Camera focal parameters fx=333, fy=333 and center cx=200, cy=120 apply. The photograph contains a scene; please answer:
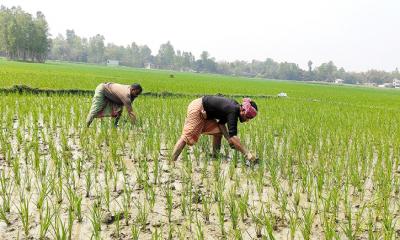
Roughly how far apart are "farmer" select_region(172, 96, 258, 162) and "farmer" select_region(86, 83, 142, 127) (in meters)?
1.28

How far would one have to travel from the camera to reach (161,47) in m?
124

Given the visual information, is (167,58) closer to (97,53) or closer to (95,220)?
(97,53)

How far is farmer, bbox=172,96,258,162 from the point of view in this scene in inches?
142

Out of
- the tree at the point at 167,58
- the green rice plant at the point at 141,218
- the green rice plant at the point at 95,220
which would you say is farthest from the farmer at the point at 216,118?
the tree at the point at 167,58

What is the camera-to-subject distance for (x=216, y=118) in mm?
3947

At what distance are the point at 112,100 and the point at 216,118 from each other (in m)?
2.07

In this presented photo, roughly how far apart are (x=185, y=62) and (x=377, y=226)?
93.7 meters

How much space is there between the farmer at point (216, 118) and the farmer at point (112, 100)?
1282 millimetres

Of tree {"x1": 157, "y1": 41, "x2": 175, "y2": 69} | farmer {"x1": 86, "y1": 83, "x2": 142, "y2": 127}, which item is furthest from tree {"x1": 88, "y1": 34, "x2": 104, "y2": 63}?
farmer {"x1": 86, "y1": 83, "x2": 142, "y2": 127}

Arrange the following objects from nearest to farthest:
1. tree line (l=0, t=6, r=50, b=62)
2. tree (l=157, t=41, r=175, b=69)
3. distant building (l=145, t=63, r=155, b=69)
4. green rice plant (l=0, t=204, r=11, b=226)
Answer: green rice plant (l=0, t=204, r=11, b=226) → tree line (l=0, t=6, r=50, b=62) → tree (l=157, t=41, r=175, b=69) → distant building (l=145, t=63, r=155, b=69)

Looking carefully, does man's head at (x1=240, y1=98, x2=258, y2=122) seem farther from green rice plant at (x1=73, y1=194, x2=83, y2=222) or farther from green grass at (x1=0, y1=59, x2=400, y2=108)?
green grass at (x1=0, y1=59, x2=400, y2=108)

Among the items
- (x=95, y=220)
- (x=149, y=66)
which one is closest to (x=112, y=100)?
(x=95, y=220)

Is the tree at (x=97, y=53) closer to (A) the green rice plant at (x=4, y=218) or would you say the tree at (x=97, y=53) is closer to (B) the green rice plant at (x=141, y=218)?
(A) the green rice plant at (x=4, y=218)

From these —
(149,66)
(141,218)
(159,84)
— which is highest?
(149,66)
